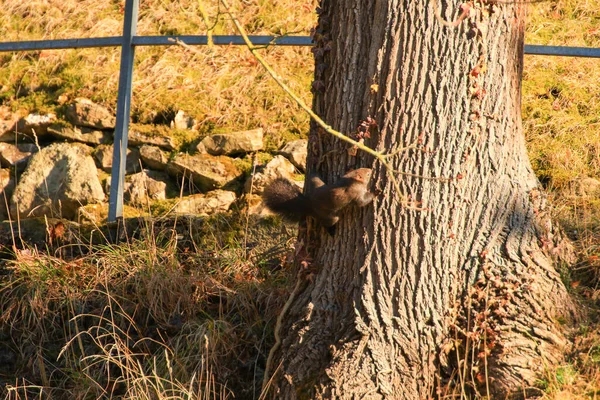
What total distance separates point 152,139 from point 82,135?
597mm

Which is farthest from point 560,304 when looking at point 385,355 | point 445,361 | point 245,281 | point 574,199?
point 245,281

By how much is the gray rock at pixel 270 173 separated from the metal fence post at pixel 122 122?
2.70 ft

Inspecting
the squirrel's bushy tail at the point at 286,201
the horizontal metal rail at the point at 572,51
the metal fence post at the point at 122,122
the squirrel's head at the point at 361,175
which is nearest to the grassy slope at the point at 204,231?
the metal fence post at the point at 122,122

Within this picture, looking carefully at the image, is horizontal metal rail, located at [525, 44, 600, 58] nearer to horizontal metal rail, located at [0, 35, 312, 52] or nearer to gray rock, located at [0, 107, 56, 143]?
horizontal metal rail, located at [0, 35, 312, 52]

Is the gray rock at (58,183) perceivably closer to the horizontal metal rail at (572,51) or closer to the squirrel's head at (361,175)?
the squirrel's head at (361,175)

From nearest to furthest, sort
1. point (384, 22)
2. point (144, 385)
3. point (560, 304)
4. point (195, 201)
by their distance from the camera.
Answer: point (384, 22) < point (560, 304) < point (144, 385) < point (195, 201)

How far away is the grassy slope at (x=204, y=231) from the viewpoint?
347 cm

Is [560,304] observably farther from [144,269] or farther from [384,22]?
[144,269]

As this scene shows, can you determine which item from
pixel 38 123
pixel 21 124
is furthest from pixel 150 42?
pixel 21 124

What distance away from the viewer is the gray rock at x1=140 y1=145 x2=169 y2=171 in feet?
15.7

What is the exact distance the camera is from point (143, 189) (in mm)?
4652

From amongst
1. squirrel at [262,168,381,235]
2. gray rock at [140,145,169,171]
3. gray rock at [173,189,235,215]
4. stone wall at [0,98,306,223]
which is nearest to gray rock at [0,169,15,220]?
stone wall at [0,98,306,223]

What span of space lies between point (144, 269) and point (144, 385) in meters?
0.77

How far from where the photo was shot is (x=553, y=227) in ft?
10.7
